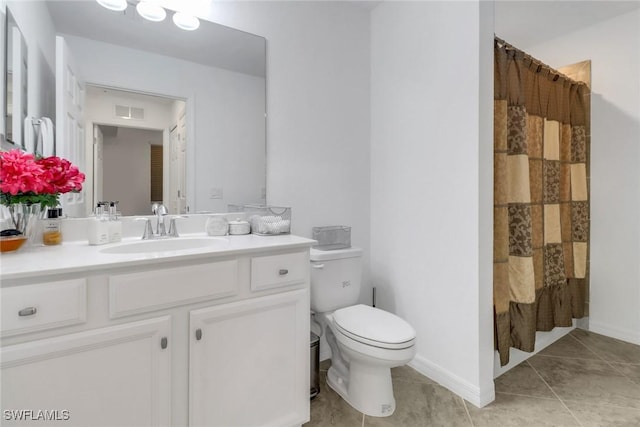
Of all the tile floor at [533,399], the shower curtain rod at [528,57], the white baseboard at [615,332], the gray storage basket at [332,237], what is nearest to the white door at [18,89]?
the gray storage basket at [332,237]

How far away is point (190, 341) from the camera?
1.21 m

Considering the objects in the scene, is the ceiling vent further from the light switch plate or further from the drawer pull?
the drawer pull

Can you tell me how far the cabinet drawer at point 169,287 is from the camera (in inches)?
42.3

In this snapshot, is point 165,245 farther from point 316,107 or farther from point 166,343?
point 316,107

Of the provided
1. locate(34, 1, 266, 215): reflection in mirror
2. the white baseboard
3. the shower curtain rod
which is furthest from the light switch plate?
the white baseboard

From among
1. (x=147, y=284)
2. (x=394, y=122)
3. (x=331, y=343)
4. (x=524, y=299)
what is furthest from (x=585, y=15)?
(x=147, y=284)

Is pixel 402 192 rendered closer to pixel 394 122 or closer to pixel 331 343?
pixel 394 122

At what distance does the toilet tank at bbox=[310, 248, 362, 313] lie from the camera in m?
1.83

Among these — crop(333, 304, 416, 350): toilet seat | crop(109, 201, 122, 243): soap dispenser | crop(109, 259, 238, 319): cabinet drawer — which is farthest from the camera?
crop(333, 304, 416, 350): toilet seat

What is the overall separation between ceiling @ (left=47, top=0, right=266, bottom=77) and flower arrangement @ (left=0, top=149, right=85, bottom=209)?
2.26ft

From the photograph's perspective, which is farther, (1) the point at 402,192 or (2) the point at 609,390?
(1) the point at 402,192

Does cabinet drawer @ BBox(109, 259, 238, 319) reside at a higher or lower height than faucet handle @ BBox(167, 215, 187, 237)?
lower

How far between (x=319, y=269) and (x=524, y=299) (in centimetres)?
122

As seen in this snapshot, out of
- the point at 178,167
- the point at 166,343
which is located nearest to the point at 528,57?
the point at 178,167
